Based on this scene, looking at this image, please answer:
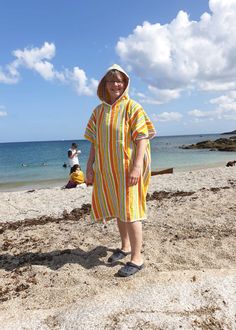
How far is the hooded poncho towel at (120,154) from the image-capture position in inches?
136

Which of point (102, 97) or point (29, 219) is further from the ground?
point (102, 97)

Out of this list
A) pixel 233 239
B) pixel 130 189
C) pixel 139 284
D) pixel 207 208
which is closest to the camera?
pixel 139 284

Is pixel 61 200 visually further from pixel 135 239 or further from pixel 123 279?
pixel 123 279

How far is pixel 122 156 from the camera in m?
3.46

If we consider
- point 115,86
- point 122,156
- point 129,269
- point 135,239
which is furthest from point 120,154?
point 129,269

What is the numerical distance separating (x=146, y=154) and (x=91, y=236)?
1775 mm

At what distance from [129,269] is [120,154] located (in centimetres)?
112

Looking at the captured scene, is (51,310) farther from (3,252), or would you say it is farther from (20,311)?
(3,252)

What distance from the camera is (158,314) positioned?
2.71 meters

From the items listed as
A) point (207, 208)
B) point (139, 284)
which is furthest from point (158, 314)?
point (207, 208)

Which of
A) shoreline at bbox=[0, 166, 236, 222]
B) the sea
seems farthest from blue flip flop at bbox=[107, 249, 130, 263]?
the sea

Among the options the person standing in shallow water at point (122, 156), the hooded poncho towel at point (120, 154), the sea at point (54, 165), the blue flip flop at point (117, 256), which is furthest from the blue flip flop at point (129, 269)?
the sea at point (54, 165)

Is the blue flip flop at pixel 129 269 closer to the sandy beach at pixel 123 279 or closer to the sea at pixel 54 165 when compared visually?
the sandy beach at pixel 123 279

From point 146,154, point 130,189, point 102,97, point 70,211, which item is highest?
point 102,97
